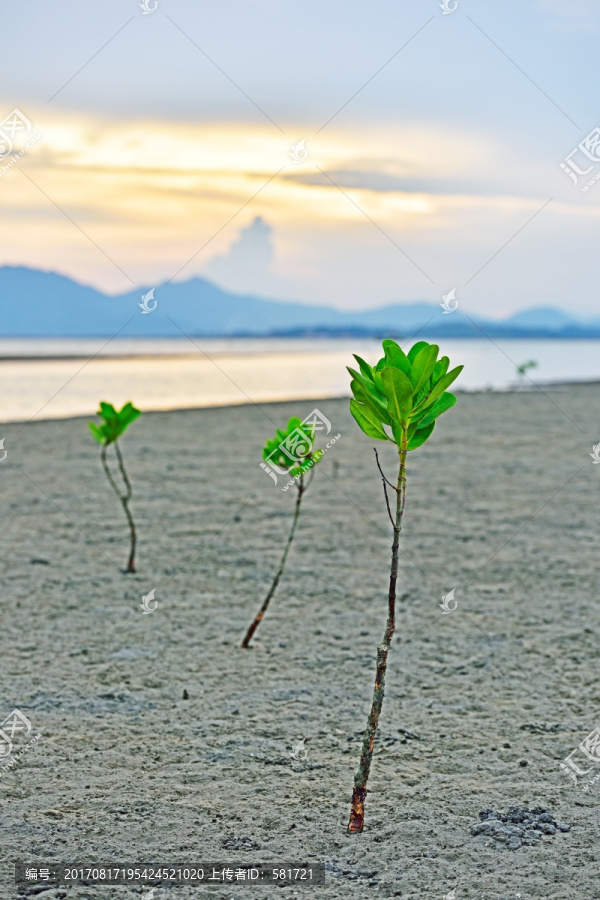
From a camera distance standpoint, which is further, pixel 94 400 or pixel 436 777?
pixel 94 400

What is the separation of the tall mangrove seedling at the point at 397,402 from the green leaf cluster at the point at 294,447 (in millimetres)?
1309

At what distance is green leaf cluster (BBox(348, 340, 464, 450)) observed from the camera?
7.82 feet

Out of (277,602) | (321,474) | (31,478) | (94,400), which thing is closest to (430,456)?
(321,474)

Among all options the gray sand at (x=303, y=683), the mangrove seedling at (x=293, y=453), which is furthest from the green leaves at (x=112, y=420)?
the mangrove seedling at (x=293, y=453)

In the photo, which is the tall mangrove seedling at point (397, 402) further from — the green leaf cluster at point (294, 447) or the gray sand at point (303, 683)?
the green leaf cluster at point (294, 447)

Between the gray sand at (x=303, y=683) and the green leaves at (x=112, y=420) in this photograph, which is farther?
→ the green leaves at (x=112, y=420)

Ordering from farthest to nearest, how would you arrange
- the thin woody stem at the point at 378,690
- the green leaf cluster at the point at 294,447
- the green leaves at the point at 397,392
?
the green leaf cluster at the point at 294,447 → the thin woody stem at the point at 378,690 → the green leaves at the point at 397,392

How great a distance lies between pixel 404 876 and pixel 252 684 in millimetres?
1567

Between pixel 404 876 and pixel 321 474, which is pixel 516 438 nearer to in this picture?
pixel 321 474

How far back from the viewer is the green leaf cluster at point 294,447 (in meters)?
3.90

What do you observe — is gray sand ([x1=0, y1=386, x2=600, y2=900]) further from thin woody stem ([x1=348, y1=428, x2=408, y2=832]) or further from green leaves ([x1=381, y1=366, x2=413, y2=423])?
green leaves ([x1=381, y1=366, x2=413, y2=423])

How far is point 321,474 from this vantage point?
935 cm
